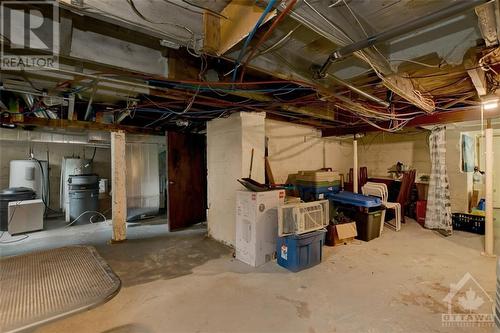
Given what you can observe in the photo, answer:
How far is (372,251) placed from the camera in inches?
124

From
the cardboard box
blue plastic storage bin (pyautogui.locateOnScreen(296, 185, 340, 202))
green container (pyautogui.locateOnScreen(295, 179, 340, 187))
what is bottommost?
the cardboard box

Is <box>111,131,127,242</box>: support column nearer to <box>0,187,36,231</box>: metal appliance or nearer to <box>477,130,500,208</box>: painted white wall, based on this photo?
<box>0,187,36,231</box>: metal appliance

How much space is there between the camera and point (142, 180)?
16.9 ft

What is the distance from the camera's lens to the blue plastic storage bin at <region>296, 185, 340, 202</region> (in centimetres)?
385

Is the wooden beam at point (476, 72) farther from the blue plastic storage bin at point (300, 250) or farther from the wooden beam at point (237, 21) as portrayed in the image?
the blue plastic storage bin at point (300, 250)

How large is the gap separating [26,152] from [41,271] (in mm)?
4003

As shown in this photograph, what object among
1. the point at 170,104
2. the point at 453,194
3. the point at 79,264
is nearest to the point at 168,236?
the point at 79,264

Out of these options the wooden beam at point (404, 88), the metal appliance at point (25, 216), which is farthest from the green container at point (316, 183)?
the metal appliance at point (25, 216)

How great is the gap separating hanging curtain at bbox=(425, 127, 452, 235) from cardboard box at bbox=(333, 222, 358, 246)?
1.84m

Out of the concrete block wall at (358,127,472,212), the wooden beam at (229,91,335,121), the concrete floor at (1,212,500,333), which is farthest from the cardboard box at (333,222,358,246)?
the concrete block wall at (358,127,472,212)

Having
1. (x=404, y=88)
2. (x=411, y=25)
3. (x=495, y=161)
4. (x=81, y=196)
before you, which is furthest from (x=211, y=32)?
(x=495, y=161)

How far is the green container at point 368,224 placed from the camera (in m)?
3.55

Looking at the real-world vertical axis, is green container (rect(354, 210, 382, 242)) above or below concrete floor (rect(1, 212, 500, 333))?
above

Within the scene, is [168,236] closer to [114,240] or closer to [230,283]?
[114,240]
